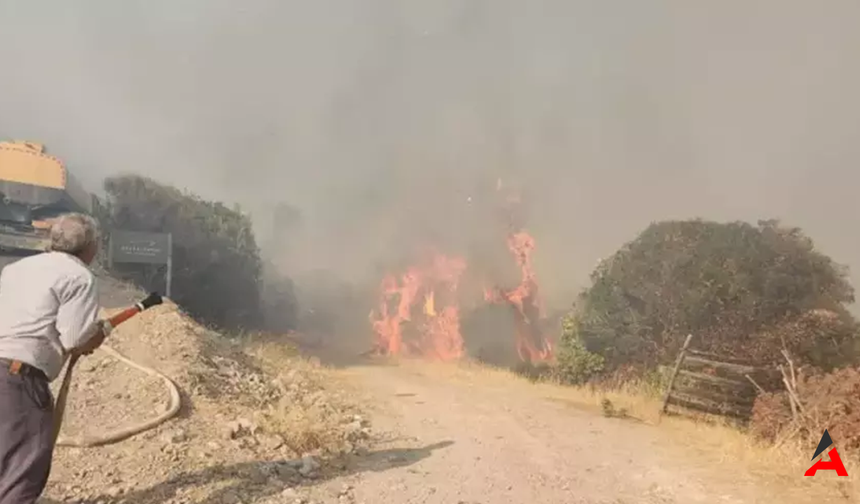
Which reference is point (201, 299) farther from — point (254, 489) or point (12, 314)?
point (12, 314)

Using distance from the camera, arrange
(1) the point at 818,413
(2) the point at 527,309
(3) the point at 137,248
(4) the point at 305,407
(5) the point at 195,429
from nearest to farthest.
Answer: (5) the point at 195,429, (1) the point at 818,413, (4) the point at 305,407, (3) the point at 137,248, (2) the point at 527,309

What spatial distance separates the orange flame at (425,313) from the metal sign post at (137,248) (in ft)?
40.7

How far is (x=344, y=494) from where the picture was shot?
6.09 m

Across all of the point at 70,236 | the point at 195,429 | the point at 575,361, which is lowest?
the point at 575,361

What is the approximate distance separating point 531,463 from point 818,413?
3.74 m

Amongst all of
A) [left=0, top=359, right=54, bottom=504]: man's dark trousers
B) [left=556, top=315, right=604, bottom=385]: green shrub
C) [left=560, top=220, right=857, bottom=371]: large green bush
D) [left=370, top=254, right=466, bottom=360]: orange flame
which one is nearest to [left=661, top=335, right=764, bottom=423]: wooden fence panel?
[left=560, top=220, right=857, bottom=371]: large green bush

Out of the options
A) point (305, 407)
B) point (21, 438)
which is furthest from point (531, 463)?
point (21, 438)

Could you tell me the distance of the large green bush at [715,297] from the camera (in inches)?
663

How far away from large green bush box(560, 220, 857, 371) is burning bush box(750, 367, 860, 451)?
6856 mm

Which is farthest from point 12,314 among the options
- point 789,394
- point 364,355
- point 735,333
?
point 364,355

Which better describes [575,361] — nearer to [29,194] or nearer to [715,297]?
[715,297]

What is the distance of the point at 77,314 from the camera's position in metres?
3.90

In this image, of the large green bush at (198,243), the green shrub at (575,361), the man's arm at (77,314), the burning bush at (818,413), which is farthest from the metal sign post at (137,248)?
the man's arm at (77,314)

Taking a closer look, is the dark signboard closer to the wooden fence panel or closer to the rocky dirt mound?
the rocky dirt mound
